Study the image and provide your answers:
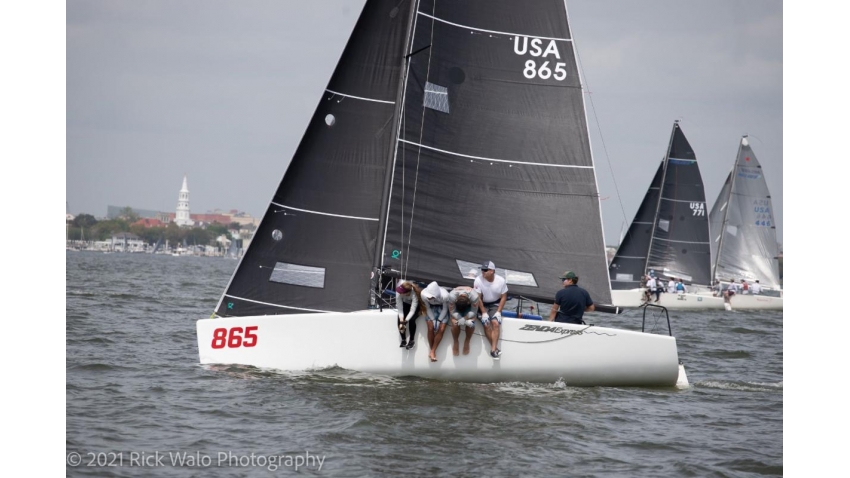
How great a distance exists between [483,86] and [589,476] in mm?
4710

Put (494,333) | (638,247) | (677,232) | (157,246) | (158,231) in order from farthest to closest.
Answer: (157,246) < (158,231) < (638,247) < (677,232) < (494,333)

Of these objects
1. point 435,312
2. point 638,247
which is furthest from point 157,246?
point 435,312

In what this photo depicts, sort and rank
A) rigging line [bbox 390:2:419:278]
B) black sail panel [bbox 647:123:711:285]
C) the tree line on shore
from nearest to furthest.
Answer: rigging line [bbox 390:2:419:278], black sail panel [bbox 647:123:711:285], the tree line on shore

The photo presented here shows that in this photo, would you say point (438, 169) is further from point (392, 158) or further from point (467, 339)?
point (467, 339)

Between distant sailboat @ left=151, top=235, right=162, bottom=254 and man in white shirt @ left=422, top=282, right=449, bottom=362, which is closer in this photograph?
man in white shirt @ left=422, top=282, right=449, bottom=362

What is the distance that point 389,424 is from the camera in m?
7.34

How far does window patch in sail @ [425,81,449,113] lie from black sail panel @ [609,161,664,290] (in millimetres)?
21539

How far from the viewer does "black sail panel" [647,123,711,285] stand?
29.9 m

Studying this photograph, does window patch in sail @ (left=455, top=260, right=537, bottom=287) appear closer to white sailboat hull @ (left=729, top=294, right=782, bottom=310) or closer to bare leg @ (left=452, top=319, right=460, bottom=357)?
bare leg @ (left=452, top=319, right=460, bottom=357)

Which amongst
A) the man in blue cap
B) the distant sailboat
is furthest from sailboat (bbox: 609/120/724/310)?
the distant sailboat

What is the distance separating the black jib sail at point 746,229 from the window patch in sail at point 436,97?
23.5m

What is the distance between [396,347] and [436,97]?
2.56 m

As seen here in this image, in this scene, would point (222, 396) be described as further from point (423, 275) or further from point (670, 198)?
point (670, 198)

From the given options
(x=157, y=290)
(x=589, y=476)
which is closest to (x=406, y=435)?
(x=589, y=476)
